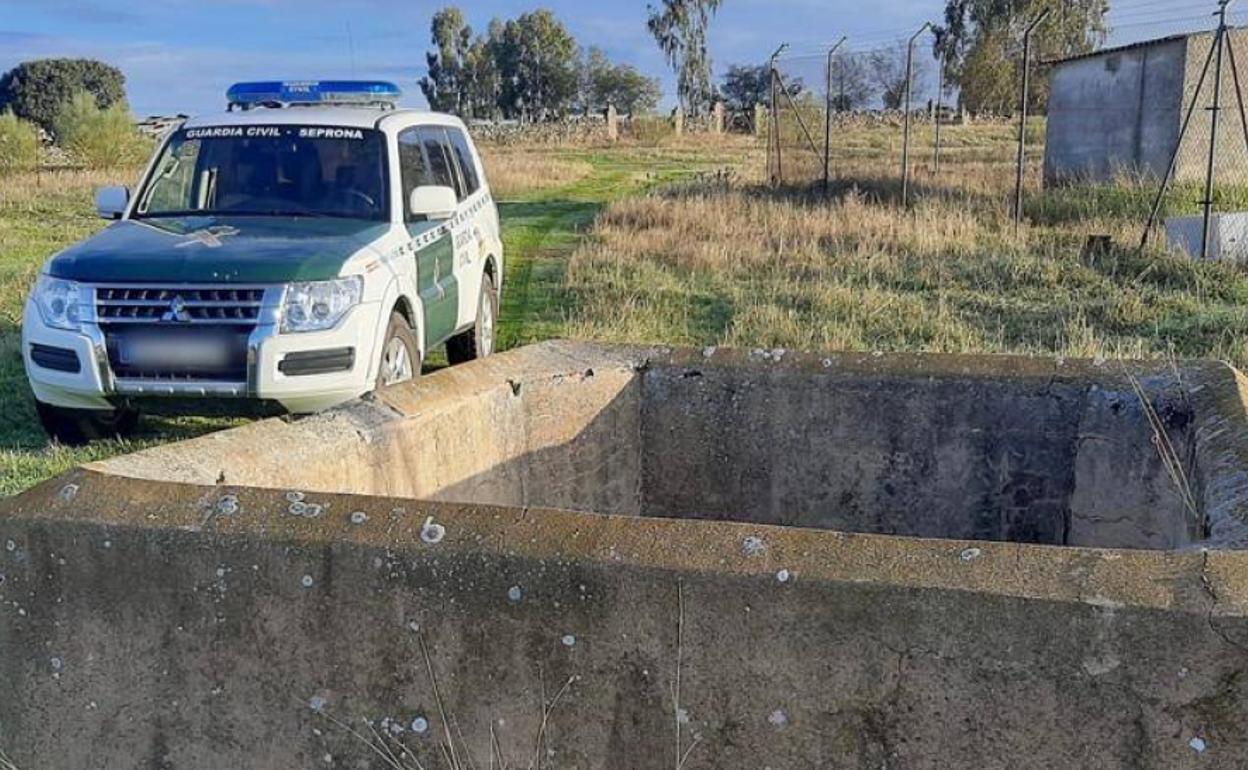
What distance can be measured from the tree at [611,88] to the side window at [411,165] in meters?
74.3

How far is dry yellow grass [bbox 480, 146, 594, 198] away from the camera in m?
26.5

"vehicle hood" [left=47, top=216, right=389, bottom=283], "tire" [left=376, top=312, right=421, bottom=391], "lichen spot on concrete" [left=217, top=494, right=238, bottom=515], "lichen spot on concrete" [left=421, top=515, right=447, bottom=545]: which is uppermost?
"vehicle hood" [left=47, top=216, right=389, bottom=283]

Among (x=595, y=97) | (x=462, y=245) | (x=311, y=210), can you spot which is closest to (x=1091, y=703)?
(x=311, y=210)

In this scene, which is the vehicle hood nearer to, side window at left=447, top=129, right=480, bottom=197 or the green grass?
the green grass

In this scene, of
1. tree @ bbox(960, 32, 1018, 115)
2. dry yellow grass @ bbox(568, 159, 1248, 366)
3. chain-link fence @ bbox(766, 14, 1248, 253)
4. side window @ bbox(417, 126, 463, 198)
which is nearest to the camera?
side window @ bbox(417, 126, 463, 198)

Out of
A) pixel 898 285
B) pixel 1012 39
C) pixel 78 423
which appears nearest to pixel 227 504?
pixel 78 423

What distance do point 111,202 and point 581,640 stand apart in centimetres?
607

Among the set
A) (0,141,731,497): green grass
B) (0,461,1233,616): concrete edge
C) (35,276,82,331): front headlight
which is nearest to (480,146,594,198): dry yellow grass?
(0,141,731,497): green grass

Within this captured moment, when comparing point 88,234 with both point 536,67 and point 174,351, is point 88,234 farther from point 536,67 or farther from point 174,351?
point 536,67

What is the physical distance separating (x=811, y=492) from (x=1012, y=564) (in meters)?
1.80

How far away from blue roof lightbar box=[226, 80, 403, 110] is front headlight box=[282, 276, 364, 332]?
2.84m

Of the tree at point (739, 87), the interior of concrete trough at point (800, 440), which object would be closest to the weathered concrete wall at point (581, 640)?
the interior of concrete trough at point (800, 440)

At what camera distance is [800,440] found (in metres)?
3.71

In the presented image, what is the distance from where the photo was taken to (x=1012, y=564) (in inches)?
Result: 77.0
